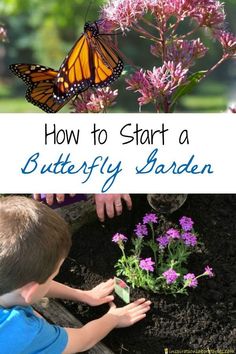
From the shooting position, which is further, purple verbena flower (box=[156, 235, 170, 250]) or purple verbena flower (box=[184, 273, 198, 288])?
purple verbena flower (box=[156, 235, 170, 250])

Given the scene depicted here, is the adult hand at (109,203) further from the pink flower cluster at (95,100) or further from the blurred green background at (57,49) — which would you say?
the blurred green background at (57,49)

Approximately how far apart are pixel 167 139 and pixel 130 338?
0.69 m

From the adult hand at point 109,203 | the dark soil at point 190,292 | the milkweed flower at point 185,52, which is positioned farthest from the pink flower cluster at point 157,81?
the dark soil at point 190,292

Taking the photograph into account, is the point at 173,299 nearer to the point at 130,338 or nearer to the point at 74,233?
the point at 130,338

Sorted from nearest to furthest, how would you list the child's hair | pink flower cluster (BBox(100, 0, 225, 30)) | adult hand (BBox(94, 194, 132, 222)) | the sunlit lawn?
the child's hair < pink flower cluster (BBox(100, 0, 225, 30)) < adult hand (BBox(94, 194, 132, 222)) < the sunlit lawn

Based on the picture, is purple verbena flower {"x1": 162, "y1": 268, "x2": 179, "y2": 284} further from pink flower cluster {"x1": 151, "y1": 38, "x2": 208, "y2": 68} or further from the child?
pink flower cluster {"x1": 151, "y1": 38, "x2": 208, "y2": 68}

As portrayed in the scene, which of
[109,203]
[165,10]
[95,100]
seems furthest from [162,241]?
[165,10]

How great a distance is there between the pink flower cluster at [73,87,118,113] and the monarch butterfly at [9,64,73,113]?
59 millimetres

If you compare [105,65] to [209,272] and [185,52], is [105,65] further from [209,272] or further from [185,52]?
[209,272]

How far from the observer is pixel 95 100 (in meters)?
2.09

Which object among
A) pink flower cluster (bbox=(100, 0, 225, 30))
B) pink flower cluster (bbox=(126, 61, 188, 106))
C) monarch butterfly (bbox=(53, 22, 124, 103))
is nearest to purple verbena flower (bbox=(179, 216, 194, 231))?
pink flower cluster (bbox=(126, 61, 188, 106))

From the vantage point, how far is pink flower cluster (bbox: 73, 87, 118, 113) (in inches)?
82.4

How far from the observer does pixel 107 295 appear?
86.7 inches

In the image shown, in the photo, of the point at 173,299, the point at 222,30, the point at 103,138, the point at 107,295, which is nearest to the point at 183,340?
the point at 173,299
